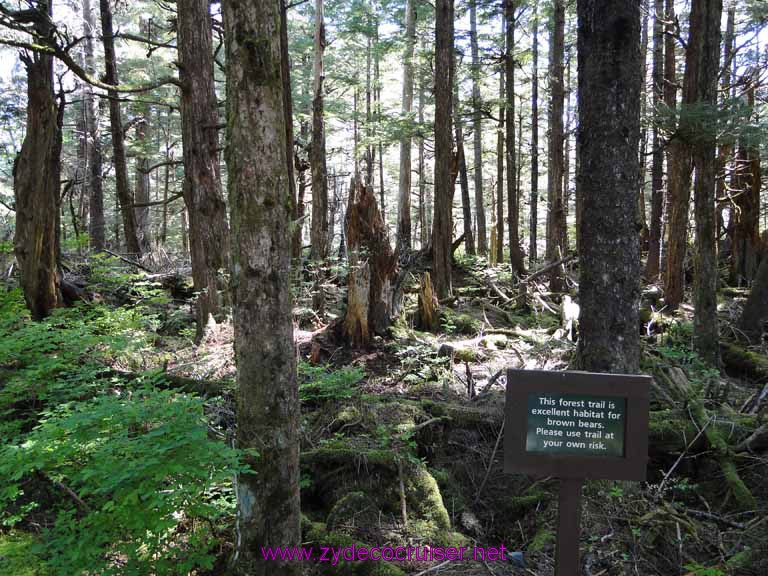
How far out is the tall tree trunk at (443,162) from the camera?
11969 mm

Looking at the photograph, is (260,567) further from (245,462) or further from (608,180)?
(608,180)

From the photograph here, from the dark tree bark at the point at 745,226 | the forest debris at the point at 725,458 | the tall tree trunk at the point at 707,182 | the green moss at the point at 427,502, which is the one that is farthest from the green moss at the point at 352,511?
the dark tree bark at the point at 745,226

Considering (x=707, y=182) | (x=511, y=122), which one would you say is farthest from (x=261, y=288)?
(x=511, y=122)

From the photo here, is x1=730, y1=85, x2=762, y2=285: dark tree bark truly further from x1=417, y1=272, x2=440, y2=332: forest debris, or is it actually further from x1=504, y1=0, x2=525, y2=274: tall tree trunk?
x1=417, y1=272, x2=440, y2=332: forest debris

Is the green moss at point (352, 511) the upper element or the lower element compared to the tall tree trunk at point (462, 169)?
lower

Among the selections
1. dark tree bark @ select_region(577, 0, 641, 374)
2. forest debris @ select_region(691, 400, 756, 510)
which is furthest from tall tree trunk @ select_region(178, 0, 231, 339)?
forest debris @ select_region(691, 400, 756, 510)

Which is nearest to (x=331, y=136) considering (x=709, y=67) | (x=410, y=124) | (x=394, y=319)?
(x=410, y=124)

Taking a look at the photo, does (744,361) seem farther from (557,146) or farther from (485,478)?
(557,146)

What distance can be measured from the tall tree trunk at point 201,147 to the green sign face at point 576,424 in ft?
23.2

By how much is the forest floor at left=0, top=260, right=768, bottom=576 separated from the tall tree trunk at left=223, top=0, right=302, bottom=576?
0.60 m

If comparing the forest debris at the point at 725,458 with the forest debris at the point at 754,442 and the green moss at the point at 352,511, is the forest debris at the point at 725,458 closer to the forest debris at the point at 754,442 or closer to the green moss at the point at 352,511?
the forest debris at the point at 754,442

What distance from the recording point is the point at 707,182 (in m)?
6.91

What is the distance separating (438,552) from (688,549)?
1804mm

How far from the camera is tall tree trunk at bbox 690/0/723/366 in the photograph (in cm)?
688
